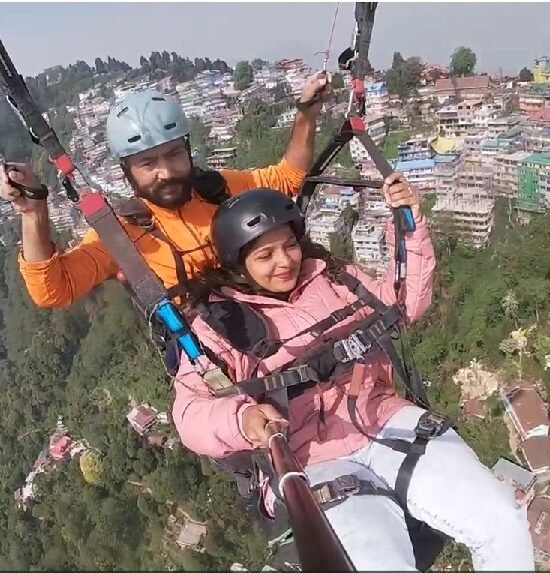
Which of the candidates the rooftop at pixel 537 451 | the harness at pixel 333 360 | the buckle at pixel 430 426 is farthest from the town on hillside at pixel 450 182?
the buckle at pixel 430 426

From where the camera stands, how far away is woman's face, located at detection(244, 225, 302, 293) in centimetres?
185

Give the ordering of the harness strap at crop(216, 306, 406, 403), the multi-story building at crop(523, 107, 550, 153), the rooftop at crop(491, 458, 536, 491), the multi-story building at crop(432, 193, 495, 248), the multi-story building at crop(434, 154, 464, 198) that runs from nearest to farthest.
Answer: the harness strap at crop(216, 306, 406, 403), the rooftop at crop(491, 458, 536, 491), the multi-story building at crop(432, 193, 495, 248), the multi-story building at crop(434, 154, 464, 198), the multi-story building at crop(523, 107, 550, 153)

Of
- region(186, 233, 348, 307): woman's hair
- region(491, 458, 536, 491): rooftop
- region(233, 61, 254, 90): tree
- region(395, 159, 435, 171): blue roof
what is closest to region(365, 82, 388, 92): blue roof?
region(395, 159, 435, 171): blue roof

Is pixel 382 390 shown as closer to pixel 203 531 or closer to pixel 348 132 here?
pixel 348 132

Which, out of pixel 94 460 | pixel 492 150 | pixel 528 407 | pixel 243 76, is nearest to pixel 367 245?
pixel 528 407

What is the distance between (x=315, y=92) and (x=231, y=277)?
2.61 feet

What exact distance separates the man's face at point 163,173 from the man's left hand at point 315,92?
50cm

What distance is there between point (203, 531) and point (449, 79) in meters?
22.5

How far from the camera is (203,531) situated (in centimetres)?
918

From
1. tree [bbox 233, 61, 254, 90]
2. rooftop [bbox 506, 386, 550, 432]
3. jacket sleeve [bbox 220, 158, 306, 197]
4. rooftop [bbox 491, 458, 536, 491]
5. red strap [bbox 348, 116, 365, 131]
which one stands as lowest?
rooftop [bbox 506, 386, 550, 432]

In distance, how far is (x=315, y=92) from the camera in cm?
231

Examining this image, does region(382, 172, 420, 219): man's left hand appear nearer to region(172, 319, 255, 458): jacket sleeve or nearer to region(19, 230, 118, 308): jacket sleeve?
region(172, 319, 255, 458): jacket sleeve

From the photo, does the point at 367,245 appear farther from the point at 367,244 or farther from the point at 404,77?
the point at 404,77

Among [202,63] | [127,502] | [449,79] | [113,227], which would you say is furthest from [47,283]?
[202,63]
